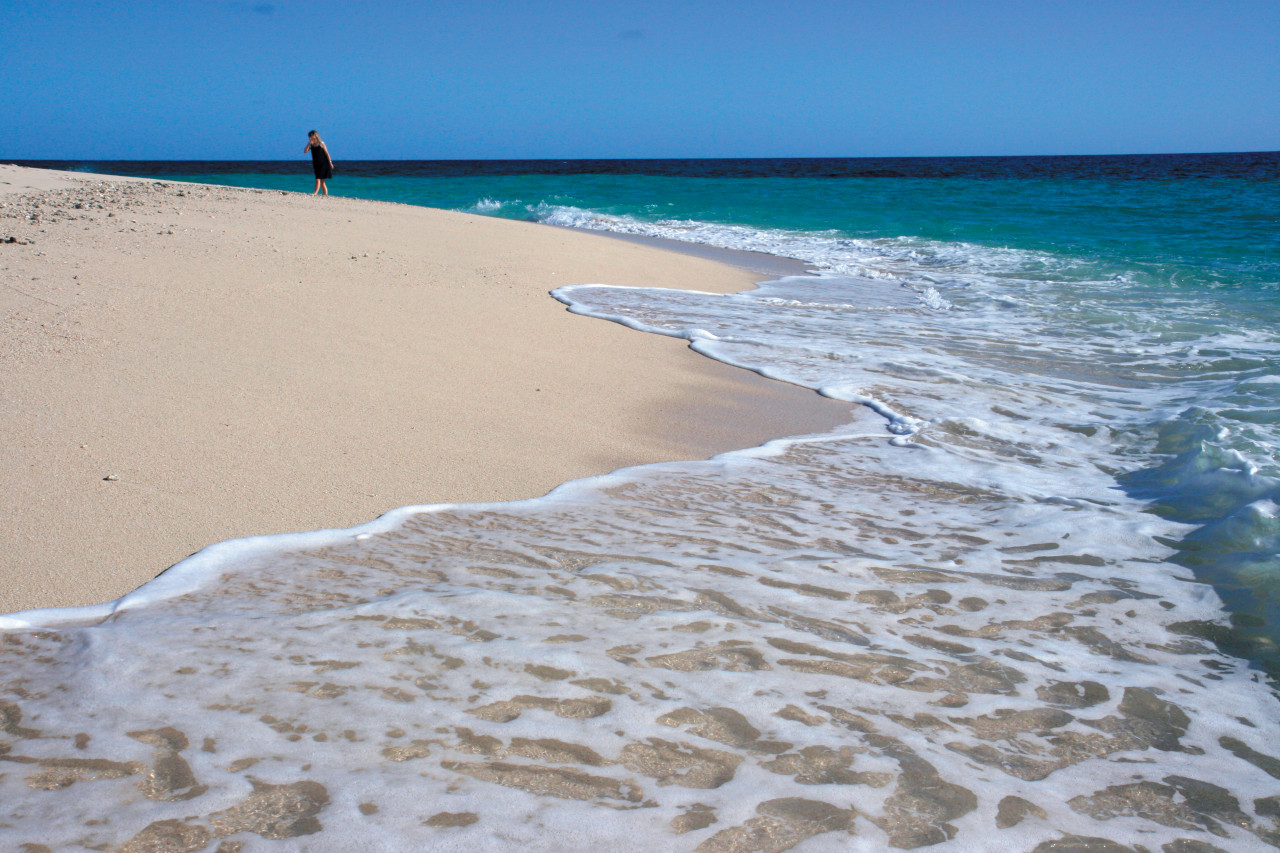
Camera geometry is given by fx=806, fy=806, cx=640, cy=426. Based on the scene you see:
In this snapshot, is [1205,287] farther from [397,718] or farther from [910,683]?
[397,718]

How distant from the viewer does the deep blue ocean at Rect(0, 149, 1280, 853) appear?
5.24ft

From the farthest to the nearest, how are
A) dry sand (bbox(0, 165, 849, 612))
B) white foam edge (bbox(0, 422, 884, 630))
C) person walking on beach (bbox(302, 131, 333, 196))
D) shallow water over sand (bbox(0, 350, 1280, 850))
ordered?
person walking on beach (bbox(302, 131, 333, 196)), dry sand (bbox(0, 165, 849, 612)), white foam edge (bbox(0, 422, 884, 630)), shallow water over sand (bbox(0, 350, 1280, 850))

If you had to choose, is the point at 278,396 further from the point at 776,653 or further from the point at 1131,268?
the point at 1131,268

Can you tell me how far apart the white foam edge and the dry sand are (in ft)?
0.19

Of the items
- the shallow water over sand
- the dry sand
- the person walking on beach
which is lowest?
the shallow water over sand

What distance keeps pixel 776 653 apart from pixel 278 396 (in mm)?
2639

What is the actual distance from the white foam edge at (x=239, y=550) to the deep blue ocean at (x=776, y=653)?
15 mm

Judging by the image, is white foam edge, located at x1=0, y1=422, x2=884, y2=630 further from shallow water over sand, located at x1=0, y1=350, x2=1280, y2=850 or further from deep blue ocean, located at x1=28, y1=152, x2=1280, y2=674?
deep blue ocean, located at x1=28, y1=152, x2=1280, y2=674

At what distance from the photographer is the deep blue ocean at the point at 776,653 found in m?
1.60

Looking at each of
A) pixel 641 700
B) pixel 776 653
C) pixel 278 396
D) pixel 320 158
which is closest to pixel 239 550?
pixel 278 396

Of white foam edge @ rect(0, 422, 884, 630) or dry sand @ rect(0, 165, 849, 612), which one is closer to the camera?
white foam edge @ rect(0, 422, 884, 630)

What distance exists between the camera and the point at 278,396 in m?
3.67

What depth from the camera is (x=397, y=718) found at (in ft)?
5.79

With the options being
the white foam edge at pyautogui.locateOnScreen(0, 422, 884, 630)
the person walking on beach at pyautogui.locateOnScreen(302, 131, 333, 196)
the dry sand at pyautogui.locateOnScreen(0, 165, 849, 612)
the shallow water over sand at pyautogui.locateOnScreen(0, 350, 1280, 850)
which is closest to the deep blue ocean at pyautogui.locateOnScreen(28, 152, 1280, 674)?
the shallow water over sand at pyautogui.locateOnScreen(0, 350, 1280, 850)
